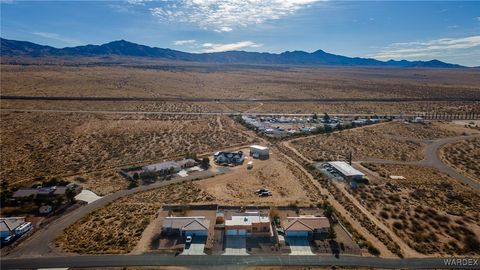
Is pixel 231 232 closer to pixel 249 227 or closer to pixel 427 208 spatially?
pixel 249 227

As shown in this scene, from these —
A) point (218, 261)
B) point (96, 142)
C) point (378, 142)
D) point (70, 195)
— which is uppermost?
point (378, 142)

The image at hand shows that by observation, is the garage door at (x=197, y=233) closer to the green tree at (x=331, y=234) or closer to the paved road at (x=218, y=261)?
the paved road at (x=218, y=261)

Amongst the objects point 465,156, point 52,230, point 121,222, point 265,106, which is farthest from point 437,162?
point 265,106

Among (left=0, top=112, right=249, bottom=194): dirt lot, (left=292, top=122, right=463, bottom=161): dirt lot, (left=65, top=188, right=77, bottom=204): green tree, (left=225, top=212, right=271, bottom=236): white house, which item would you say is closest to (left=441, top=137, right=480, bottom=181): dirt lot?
(left=292, top=122, right=463, bottom=161): dirt lot

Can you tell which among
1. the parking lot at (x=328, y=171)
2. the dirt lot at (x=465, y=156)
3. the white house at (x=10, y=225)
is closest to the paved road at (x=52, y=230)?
the white house at (x=10, y=225)

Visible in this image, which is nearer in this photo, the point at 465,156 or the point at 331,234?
the point at 331,234

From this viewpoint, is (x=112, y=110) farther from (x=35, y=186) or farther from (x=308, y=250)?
(x=308, y=250)

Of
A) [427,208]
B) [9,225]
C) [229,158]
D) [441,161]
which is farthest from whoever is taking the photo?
[441,161]
